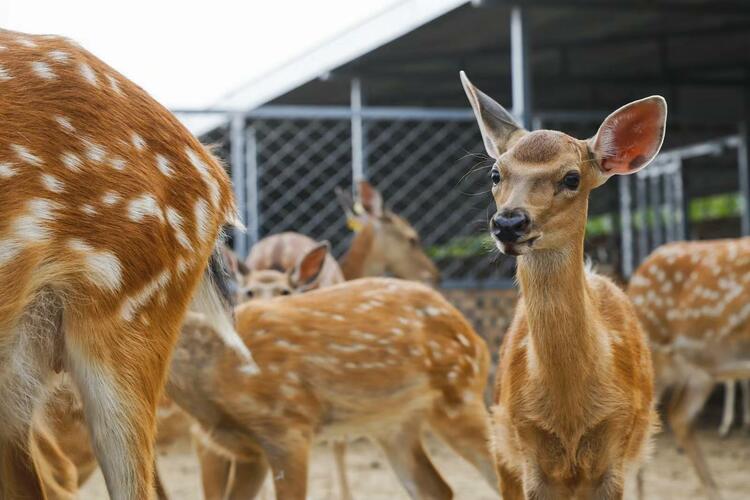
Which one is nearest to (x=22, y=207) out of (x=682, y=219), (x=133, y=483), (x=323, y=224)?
(x=133, y=483)

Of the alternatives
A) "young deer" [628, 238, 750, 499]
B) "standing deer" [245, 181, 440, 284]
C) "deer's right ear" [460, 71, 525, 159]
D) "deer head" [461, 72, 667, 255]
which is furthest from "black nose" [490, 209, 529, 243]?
"standing deer" [245, 181, 440, 284]

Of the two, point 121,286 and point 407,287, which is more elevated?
point 121,286

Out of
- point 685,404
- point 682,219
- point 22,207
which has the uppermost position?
point 22,207

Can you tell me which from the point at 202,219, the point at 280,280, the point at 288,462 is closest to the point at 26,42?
the point at 202,219

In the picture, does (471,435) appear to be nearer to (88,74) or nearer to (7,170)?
(88,74)

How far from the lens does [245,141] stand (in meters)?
7.45

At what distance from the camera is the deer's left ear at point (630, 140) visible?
141 inches

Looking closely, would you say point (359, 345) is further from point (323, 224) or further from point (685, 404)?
point (323, 224)

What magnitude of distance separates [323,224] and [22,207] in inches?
394

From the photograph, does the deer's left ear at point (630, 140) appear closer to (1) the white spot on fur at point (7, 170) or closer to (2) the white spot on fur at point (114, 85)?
(2) the white spot on fur at point (114, 85)

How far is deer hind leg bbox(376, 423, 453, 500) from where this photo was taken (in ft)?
17.3

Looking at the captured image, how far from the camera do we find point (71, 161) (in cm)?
284

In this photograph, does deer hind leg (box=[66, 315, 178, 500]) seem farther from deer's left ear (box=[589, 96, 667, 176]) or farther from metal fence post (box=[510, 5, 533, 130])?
metal fence post (box=[510, 5, 533, 130])

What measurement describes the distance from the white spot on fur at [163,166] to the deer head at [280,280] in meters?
3.26
